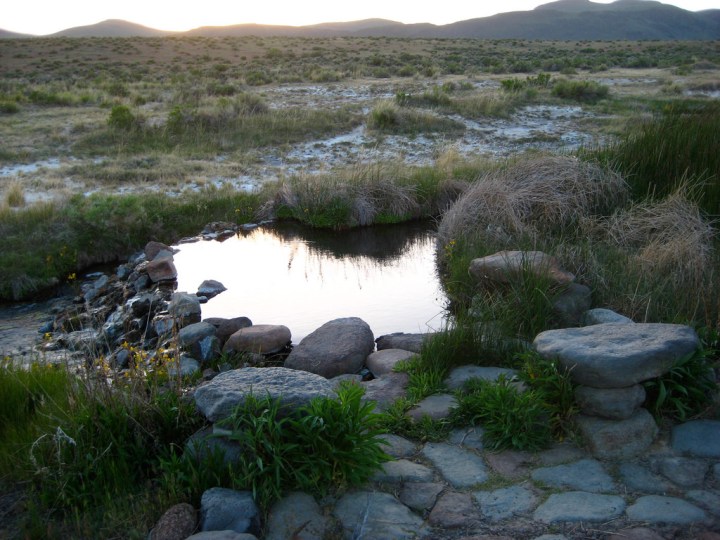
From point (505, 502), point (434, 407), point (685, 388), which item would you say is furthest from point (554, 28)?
point (505, 502)

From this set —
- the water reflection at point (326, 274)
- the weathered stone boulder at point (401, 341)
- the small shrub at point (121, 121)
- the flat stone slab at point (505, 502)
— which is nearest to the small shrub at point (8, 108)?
the small shrub at point (121, 121)

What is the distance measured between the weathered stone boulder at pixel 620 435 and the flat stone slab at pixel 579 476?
11 centimetres

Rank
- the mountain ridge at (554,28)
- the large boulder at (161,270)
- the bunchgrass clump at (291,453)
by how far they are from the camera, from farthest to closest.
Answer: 1. the mountain ridge at (554,28)
2. the large boulder at (161,270)
3. the bunchgrass clump at (291,453)

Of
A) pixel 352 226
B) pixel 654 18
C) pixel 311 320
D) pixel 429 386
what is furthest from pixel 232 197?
pixel 654 18

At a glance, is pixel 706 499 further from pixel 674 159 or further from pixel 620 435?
pixel 674 159

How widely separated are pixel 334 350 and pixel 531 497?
7.95 feet

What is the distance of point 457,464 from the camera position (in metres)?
3.79

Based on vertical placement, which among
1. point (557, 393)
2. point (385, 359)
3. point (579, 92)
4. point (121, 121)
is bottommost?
point (385, 359)

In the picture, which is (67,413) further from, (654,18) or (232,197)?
(654,18)

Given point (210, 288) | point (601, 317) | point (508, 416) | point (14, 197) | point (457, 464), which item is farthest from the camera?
point (14, 197)

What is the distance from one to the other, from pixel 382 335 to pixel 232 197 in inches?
232

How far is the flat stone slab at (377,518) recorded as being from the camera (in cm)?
320

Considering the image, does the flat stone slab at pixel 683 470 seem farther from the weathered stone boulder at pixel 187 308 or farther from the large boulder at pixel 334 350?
the weathered stone boulder at pixel 187 308

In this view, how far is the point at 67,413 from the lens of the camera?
3.87 metres
